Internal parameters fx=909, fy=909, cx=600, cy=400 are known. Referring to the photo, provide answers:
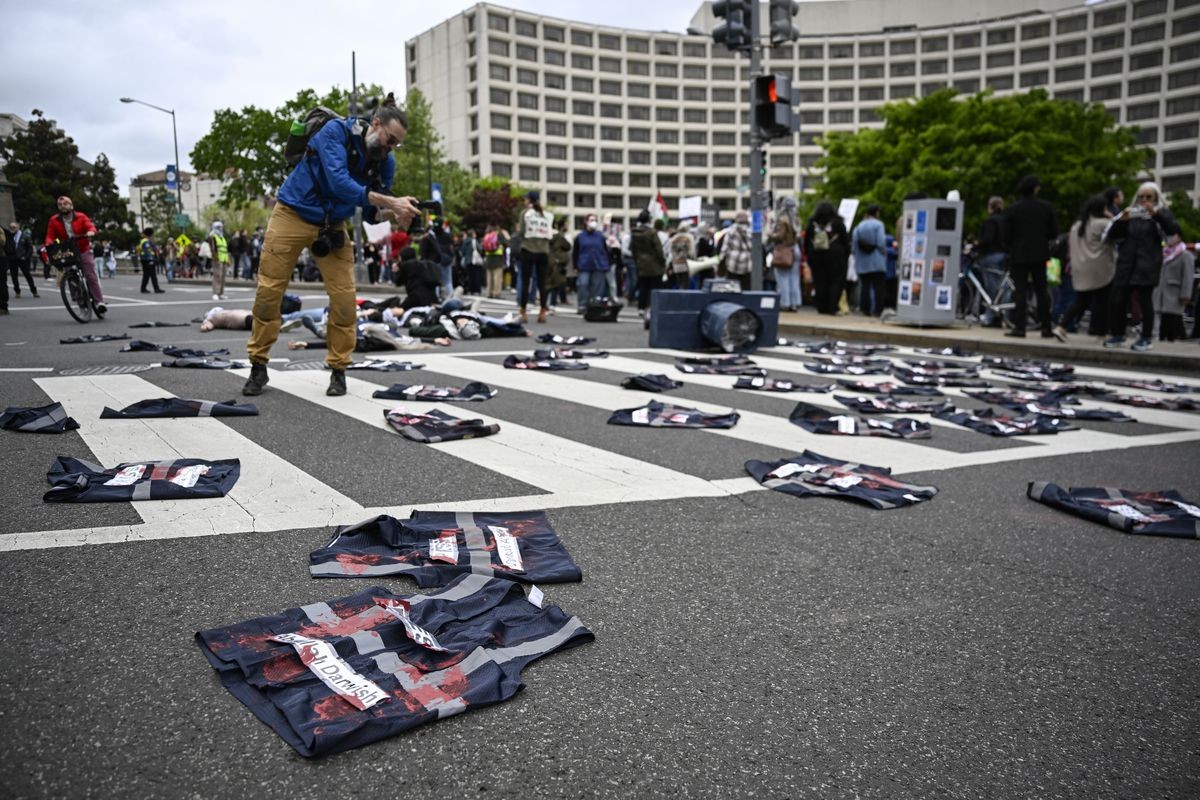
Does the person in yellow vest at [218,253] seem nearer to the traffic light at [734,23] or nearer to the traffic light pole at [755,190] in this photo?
the traffic light pole at [755,190]

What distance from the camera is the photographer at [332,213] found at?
20.1ft

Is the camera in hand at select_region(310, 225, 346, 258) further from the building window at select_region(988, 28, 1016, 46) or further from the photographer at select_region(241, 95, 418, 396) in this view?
the building window at select_region(988, 28, 1016, 46)

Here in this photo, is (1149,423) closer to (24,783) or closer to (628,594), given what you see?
(628,594)

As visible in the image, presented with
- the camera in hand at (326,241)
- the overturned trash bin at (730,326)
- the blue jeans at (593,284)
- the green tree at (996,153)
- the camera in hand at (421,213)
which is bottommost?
the overturned trash bin at (730,326)

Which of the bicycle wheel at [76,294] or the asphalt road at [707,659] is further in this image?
the bicycle wheel at [76,294]

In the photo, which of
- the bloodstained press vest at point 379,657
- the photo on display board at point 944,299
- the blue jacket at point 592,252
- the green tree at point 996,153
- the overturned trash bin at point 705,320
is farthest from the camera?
the green tree at point 996,153

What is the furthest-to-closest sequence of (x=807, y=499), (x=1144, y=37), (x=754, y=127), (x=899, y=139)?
(x=1144, y=37), (x=899, y=139), (x=754, y=127), (x=807, y=499)

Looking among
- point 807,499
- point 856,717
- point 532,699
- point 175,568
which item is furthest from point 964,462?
point 175,568

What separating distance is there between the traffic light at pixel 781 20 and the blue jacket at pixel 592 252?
499 centimetres

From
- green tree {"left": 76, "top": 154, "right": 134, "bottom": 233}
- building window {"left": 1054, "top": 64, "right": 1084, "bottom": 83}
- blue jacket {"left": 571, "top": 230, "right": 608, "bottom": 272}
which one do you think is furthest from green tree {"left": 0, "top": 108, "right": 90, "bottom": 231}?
building window {"left": 1054, "top": 64, "right": 1084, "bottom": 83}

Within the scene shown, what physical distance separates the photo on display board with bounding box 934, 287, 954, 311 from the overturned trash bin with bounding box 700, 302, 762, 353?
5.14 metres

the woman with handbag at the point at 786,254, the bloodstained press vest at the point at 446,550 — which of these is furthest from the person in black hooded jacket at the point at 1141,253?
the bloodstained press vest at the point at 446,550

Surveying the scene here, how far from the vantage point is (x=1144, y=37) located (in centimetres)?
9169

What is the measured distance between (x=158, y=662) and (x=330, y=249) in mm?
4533
